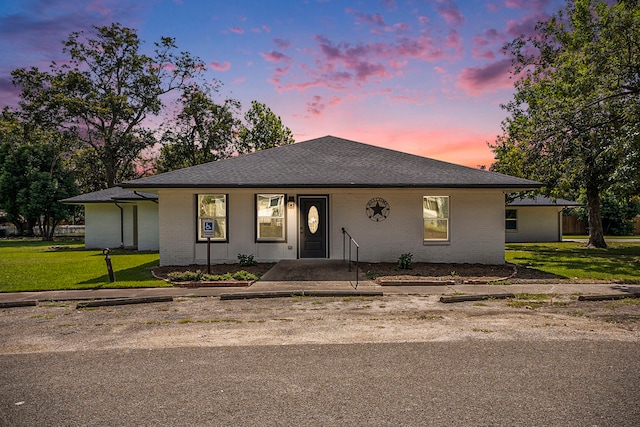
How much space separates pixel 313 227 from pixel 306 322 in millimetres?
7314

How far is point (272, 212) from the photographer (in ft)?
46.5


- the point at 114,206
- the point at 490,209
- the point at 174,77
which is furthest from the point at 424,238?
the point at 174,77

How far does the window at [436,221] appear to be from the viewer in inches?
558

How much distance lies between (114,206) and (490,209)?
65.4 ft

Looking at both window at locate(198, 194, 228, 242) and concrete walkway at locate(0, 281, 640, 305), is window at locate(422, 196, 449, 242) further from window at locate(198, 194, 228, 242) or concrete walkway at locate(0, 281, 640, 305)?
window at locate(198, 194, 228, 242)

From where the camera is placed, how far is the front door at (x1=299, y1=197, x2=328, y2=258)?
14.2 metres

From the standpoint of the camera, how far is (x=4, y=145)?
35.3m

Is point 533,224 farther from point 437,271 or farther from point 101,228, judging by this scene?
point 101,228

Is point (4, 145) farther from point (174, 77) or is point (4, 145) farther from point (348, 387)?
point (348, 387)

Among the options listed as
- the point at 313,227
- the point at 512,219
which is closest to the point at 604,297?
the point at 313,227

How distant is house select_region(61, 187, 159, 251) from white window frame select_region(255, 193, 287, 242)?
8.96 meters

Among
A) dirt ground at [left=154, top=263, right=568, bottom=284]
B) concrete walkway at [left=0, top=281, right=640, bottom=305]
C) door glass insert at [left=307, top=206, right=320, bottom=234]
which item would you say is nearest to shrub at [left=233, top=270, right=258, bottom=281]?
concrete walkway at [left=0, top=281, right=640, bottom=305]

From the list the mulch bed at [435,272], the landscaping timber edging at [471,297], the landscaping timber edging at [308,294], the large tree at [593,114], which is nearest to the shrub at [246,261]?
the mulch bed at [435,272]

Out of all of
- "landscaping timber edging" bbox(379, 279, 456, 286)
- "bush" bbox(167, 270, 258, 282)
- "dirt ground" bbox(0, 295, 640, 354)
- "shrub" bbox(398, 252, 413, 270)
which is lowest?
"dirt ground" bbox(0, 295, 640, 354)
